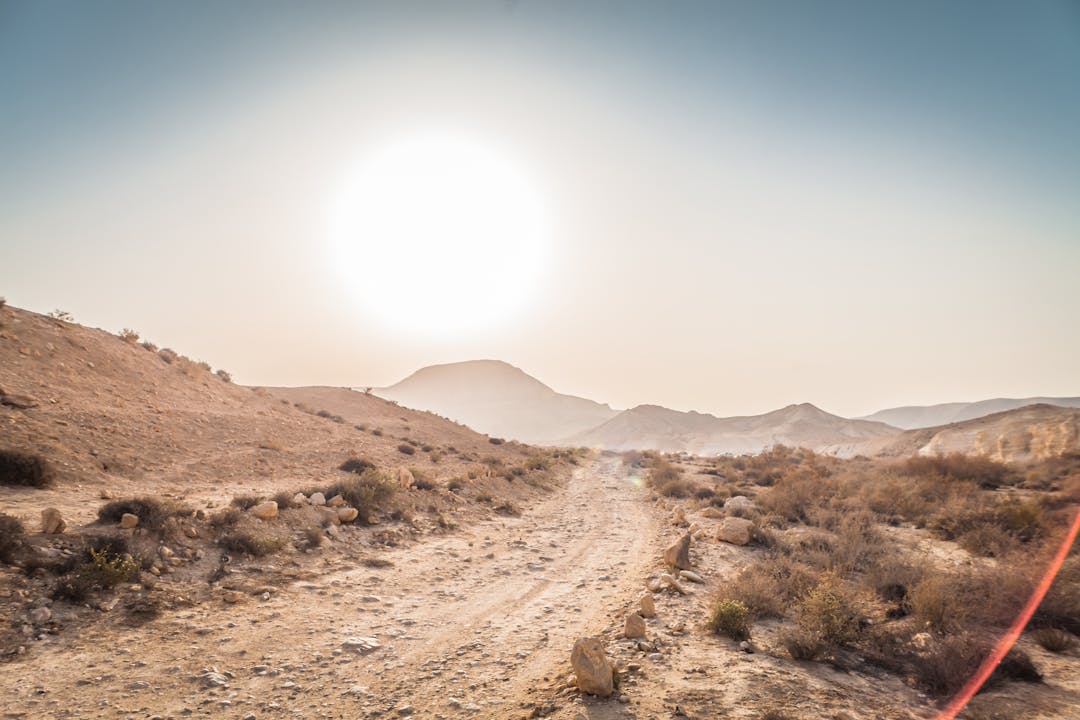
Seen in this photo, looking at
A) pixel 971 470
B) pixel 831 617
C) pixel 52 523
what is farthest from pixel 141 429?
pixel 971 470

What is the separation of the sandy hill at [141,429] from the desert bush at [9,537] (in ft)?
6.94

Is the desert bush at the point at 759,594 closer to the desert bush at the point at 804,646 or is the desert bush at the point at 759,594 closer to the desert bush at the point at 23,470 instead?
the desert bush at the point at 804,646

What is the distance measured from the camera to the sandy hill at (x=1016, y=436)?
26.9m

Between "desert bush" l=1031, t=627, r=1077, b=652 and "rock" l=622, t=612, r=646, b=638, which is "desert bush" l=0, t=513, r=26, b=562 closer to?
"rock" l=622, t=612, r=646, b=638

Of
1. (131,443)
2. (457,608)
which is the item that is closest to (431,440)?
(131,443)

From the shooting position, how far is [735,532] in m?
12.0

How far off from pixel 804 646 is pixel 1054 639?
378 cm

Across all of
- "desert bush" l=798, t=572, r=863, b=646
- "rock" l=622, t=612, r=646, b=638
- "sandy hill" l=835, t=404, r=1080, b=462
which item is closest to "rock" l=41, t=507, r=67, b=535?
"rock" l=622, t=612, r=646, b=638

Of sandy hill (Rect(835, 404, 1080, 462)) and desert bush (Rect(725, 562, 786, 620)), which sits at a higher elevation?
sandy hill (Rect(835, 404, 1080, 462))

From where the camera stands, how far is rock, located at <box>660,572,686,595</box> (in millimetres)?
8297

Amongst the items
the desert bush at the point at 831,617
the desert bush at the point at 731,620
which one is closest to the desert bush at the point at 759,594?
the desert bush at the point at 731,620

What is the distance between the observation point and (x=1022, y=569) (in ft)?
25.3

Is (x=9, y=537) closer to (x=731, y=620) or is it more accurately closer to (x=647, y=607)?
(x=647, y=607)

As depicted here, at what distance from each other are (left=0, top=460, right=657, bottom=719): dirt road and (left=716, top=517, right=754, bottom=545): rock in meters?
3.22
